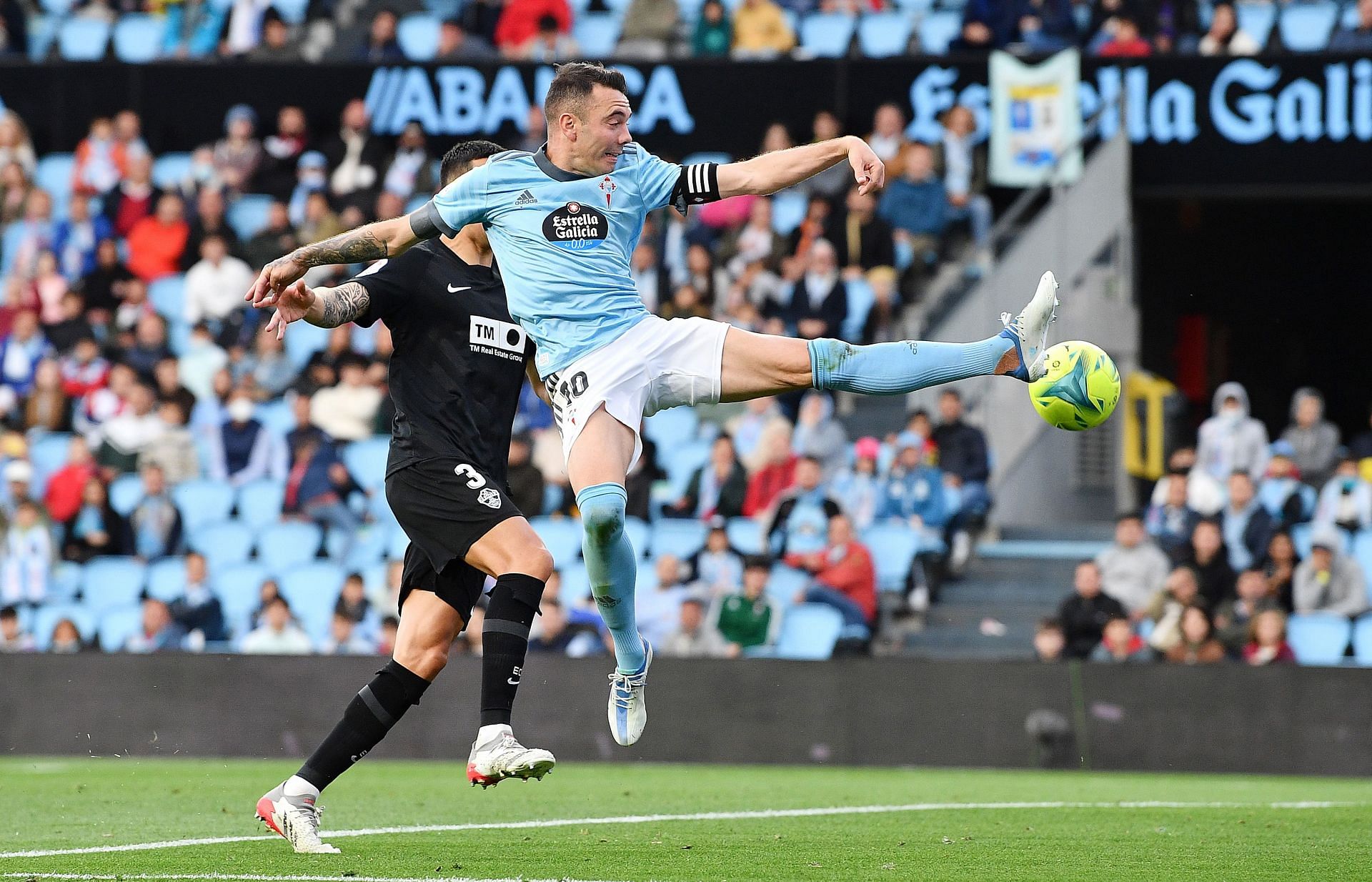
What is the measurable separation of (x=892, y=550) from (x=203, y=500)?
222 inches

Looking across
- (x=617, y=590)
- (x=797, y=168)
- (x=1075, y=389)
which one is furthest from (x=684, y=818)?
(x=797, y=168)

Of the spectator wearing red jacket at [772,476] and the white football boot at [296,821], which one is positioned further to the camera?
the spectator wearing red jacket at [772,476]

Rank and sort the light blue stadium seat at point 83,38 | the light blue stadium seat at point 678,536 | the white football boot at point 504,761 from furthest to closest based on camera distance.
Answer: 1. the light blue stadium seat at point 83,38
2. the light blue stadium seat at point 678,536
3. the white football boot at point 504,761

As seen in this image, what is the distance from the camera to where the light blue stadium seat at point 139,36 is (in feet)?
64.3

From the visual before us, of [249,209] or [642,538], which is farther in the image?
[249,209]

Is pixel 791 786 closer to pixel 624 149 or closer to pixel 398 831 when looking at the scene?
pixel 398 831

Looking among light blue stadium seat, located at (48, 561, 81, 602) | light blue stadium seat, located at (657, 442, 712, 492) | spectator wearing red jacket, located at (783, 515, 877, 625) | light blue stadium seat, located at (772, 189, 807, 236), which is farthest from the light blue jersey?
light blue stadium seat, located at (772, 189, 807, 236)

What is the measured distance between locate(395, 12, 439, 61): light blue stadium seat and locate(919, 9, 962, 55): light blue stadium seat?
15.6 feet

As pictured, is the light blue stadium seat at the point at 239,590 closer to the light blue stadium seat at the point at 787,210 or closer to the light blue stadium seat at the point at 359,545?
the light blue stadium seat at the point at 359,545

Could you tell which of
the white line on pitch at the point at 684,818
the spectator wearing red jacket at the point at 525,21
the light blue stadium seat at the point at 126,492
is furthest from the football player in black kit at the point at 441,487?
the spectator wearing red jacket at the point at 525,21

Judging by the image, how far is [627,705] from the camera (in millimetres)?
6973

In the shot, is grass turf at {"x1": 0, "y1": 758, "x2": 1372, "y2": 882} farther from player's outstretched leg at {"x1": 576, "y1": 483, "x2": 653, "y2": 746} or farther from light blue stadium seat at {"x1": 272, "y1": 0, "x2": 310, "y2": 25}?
light blue stadium seat at {"x1": 272, "y1": 0, "x2": 310, "y2": 25}

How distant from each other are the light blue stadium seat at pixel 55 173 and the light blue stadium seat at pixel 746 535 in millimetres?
8033

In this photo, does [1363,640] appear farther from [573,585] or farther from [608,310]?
[608,310]
